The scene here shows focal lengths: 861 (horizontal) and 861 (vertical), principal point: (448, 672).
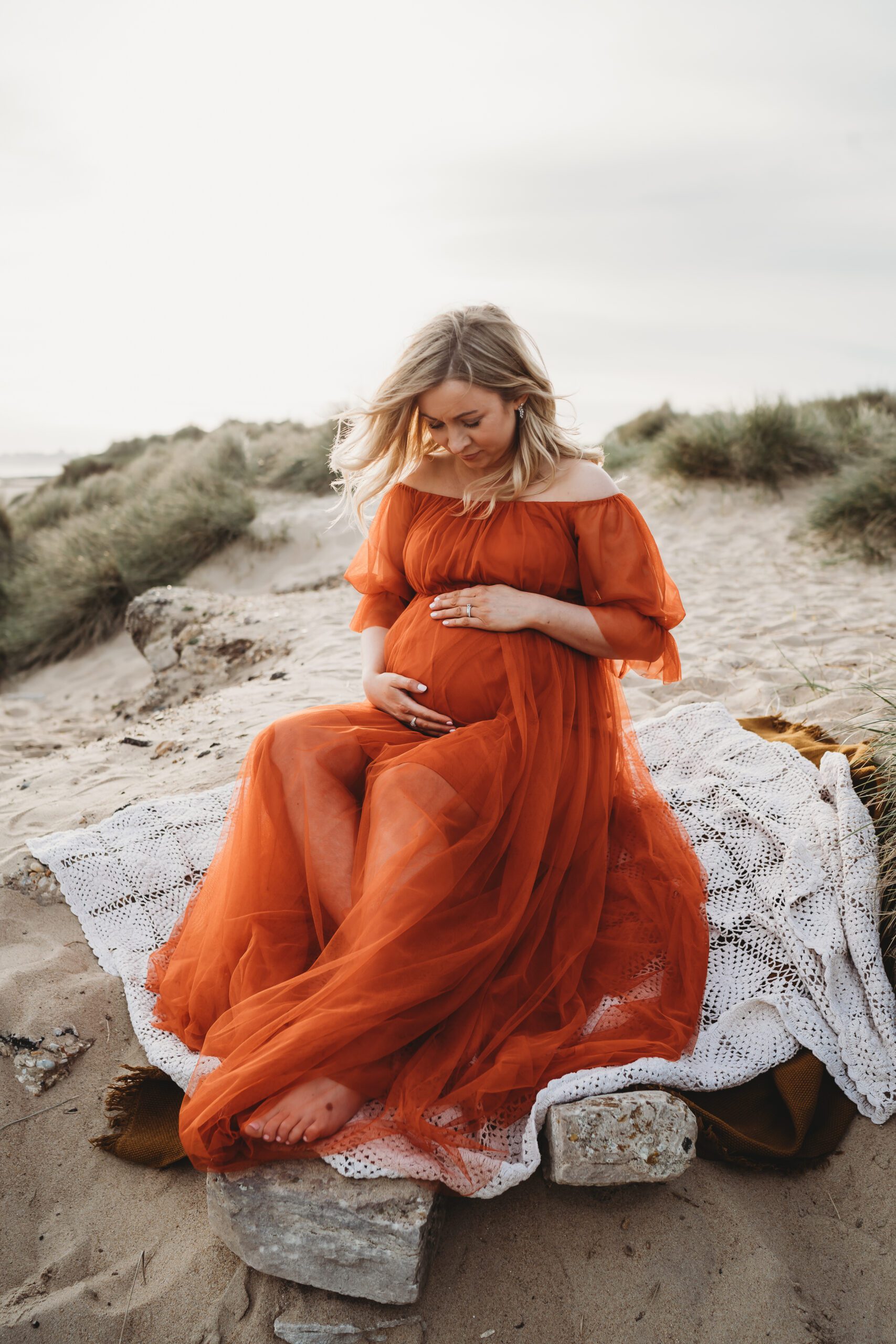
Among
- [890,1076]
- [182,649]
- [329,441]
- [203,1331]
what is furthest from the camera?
[329,441]

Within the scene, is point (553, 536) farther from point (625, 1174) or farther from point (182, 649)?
point (182, 649)

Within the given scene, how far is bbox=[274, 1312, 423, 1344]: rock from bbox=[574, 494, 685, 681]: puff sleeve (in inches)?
73.0

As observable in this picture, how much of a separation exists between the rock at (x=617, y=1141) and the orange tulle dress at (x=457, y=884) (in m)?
0.12

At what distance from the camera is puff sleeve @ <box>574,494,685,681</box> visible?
106 inches

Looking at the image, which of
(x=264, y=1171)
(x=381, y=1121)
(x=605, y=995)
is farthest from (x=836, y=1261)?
(x=264, y=1171)

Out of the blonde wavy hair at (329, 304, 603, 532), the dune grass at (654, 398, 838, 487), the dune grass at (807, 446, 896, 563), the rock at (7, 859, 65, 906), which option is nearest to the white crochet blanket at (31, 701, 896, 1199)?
the rock at (7, 859, 65, 906)

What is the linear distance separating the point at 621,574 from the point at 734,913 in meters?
1.12

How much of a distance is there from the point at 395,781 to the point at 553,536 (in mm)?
970

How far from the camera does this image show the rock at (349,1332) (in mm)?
1897

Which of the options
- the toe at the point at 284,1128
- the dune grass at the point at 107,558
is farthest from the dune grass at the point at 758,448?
the toe at the point at 284,1128

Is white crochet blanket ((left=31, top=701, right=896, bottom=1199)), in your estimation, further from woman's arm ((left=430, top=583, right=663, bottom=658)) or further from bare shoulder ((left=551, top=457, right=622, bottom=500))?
bare shoulder ((left=551, top=457, right=622, bottom=500))

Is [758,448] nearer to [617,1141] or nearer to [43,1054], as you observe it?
[617,1141]

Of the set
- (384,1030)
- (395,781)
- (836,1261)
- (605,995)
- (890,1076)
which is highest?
(395,781)

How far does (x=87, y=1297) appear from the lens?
1.99m
